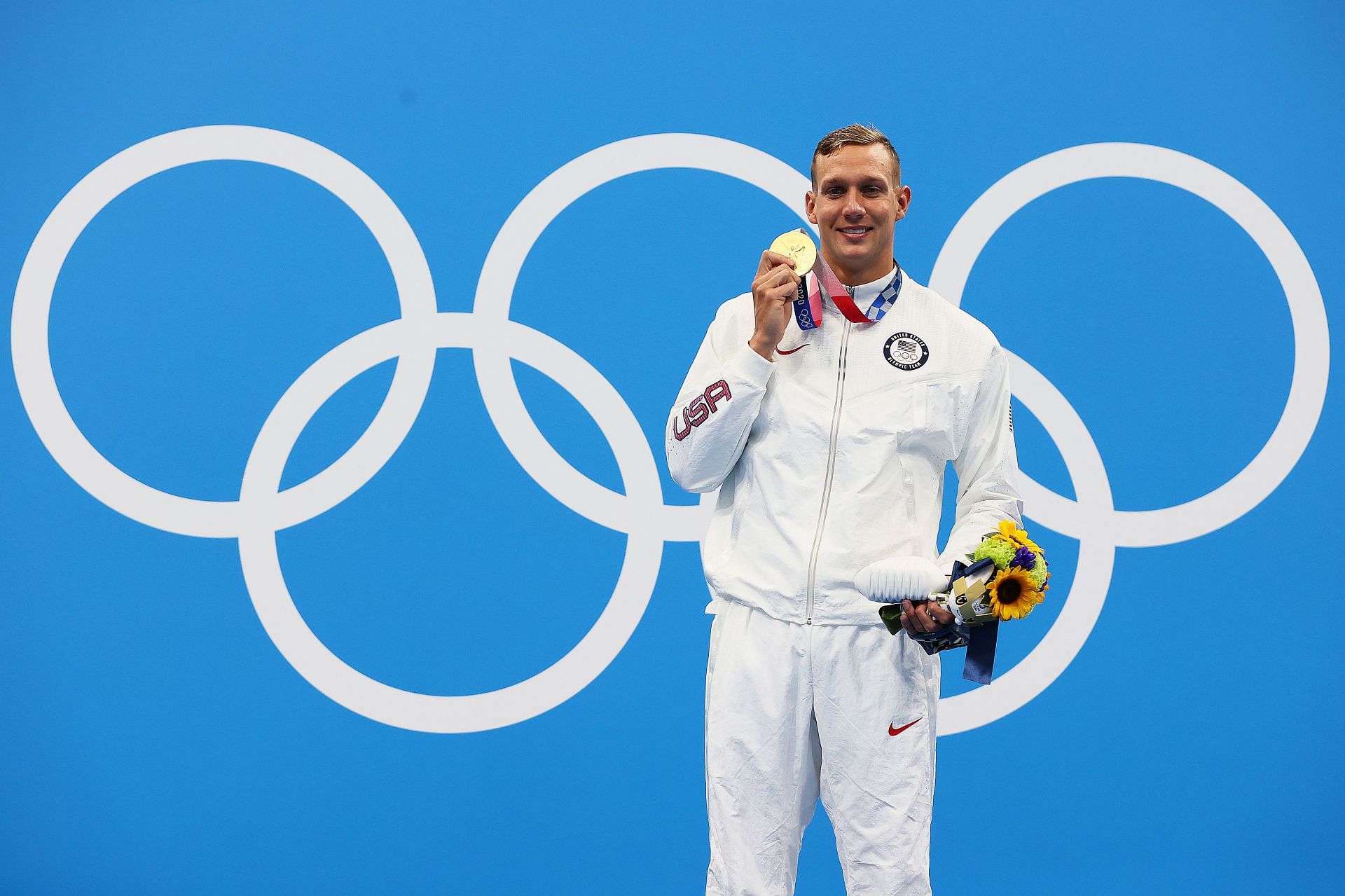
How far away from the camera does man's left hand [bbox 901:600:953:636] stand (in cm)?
209

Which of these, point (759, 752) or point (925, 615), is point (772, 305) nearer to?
point (925, 615)

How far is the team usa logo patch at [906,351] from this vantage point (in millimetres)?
2307

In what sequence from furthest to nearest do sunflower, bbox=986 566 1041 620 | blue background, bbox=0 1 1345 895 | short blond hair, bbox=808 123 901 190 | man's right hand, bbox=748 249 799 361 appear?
blue background, bbox=0 1 1345 895 → short blond hair, bbox=808 123 901 190 → man's right hand, bbox=748 249 799 361 → sunflower, bbox=986 566 1041 620

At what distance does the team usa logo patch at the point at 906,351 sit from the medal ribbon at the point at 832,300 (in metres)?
0.06

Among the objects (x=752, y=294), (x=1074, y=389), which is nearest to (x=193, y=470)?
(x=752, y=294)

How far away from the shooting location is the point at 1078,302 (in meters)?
3.55

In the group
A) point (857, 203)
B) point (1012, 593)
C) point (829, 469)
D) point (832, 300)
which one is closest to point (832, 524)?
point (829, 469)

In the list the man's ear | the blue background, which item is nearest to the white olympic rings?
the blue background

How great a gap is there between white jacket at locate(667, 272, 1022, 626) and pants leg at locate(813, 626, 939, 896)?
0.08 m

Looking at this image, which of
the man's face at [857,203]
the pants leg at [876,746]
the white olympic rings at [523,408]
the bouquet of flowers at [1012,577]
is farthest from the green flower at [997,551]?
the white olympic rings at [523,408]

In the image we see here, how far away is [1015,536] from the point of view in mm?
2135

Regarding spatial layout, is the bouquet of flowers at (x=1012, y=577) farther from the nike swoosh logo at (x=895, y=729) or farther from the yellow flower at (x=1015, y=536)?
the nike swoosh logo at (x=895, y=729)

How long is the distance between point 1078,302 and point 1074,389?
0.27 meters

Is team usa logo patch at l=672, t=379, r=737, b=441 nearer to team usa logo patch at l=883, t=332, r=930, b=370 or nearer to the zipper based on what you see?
the zipper
